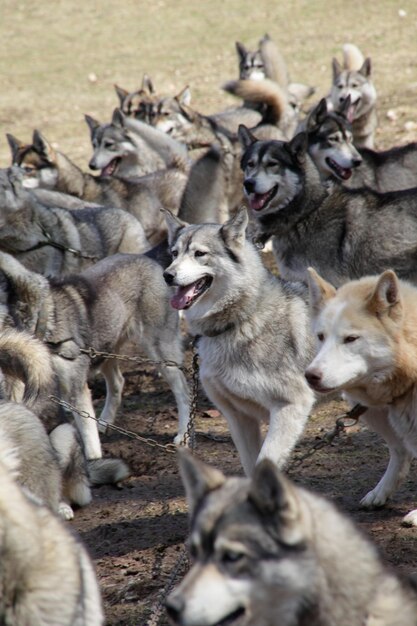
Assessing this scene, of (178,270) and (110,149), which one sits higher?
(178,270)

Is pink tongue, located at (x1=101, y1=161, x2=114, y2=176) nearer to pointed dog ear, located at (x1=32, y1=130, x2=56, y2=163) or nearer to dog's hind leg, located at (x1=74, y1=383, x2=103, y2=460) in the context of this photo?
pointed dog ear, located at (x1=32, y1=130, x2=56, y2=163)

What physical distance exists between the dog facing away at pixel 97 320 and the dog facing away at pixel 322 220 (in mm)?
1047

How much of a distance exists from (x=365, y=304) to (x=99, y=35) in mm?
25419

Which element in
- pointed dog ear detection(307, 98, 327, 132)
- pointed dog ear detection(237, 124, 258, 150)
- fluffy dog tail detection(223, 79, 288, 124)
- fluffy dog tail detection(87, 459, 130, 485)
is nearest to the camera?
fluffy dog tail detection(87, 459, 130, 485)

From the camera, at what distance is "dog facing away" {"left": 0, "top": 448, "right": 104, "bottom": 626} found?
3236 millimetres

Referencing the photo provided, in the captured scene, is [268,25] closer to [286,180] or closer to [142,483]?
[286,180]

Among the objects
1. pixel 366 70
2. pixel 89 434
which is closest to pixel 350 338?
pixel 89 434

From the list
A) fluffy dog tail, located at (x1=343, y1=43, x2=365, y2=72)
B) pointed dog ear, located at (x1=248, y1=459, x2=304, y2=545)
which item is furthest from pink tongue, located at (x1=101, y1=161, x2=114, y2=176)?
pointed dog ear, located at (x1=248, y1=459, x2=304, y2=545)

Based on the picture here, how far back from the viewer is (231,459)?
6.66 m

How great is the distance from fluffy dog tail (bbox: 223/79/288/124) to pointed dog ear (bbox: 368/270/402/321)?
7746 mm

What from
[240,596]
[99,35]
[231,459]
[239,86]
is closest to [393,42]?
[99,35]

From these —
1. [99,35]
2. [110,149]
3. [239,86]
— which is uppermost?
[239,86]

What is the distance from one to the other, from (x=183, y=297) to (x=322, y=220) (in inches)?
93.8

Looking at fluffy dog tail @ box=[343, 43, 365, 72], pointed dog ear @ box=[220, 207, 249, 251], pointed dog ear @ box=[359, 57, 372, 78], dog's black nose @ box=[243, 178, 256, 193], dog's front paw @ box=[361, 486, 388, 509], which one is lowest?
dog's front paw @ box=[361, 486, 388, 509]
